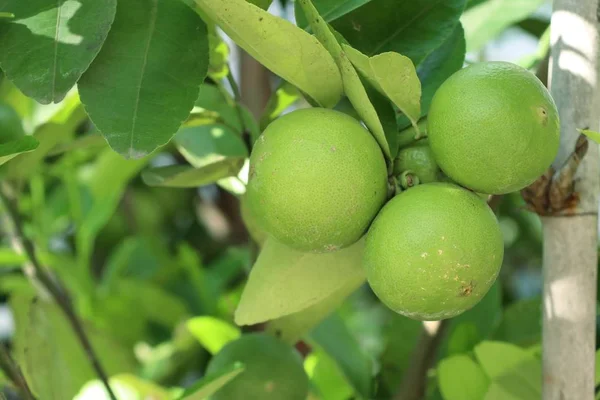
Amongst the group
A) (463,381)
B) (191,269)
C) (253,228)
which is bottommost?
(191,269)

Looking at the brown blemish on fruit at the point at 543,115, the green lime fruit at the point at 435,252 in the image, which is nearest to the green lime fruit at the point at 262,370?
the green lime fruit at the point at 435,252

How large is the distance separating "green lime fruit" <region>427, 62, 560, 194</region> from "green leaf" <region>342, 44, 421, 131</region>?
23mm

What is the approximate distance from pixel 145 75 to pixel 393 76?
0.17 metres

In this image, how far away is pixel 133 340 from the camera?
1.23 m

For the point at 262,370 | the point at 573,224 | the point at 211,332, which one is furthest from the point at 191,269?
the point at 573,224

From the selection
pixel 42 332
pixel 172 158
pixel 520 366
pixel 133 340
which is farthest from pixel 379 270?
pixel 172 158

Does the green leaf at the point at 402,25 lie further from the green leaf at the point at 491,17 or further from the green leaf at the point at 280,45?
the green leaf at the point at 491,17

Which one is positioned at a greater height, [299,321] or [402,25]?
[402,25]

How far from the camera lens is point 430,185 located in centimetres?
51

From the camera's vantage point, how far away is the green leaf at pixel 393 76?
0.49 meters

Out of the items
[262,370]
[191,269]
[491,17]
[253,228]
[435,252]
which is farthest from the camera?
[191,269]

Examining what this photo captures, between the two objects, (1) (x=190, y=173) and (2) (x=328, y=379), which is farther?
(2) (x=328, y=379)

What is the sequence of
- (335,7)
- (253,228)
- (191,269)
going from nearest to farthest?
(335,7) < (253,228) < (191,269)

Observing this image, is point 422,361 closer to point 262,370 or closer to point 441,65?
point 262,370
